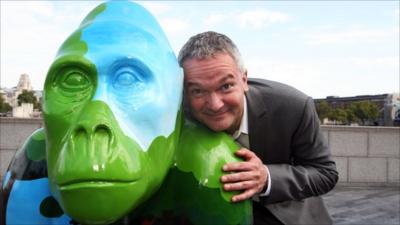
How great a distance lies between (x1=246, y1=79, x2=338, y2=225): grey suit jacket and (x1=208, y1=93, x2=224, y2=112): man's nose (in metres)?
0.33

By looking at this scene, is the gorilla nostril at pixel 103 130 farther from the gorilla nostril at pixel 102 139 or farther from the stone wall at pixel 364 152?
the stone wall at pixel 364 152

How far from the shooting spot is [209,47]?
2.16m

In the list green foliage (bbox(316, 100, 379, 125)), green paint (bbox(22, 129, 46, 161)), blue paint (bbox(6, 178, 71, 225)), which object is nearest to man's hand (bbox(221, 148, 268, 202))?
blue paint (bbox(6, 178, 71, 225))

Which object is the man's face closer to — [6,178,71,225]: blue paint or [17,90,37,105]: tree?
[6,178,71,225]: blue paint

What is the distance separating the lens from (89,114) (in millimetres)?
1802

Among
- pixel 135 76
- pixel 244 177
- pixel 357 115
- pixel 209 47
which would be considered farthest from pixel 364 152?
pixel 357 115

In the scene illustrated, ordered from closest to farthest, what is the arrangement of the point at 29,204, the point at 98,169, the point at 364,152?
the point at 98,169 < the point at 29,204 < the point at 364,152

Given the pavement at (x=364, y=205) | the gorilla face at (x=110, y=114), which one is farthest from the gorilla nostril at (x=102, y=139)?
the pavement at (x=364, y=205)

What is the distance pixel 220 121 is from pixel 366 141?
8893 mm

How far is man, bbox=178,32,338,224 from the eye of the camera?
216cm

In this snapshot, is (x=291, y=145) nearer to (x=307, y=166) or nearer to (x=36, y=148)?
(x=307, y=166)

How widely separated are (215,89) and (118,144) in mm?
565

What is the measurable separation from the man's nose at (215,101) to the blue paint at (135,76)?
0.13 m

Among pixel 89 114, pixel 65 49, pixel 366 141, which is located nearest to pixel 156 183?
pixel 89 114
